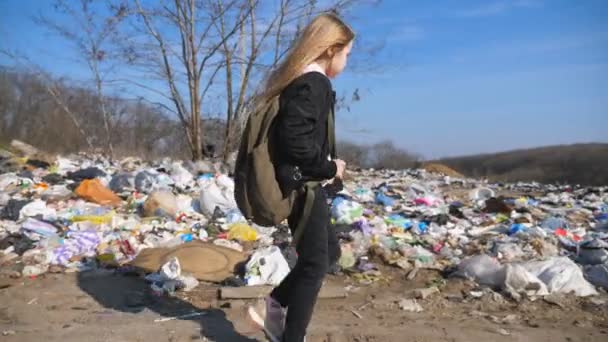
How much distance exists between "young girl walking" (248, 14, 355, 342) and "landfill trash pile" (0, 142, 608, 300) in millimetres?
1122

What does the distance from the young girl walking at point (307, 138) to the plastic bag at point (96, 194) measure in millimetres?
4139

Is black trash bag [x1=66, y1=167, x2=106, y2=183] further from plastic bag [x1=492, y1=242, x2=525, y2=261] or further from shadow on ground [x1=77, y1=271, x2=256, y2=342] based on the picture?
plastic bag [x1=492, y1=242, x2=525, y2=261]

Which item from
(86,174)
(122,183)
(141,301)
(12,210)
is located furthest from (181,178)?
(141,301)

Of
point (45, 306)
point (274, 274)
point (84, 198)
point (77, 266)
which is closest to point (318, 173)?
point (274, 274)

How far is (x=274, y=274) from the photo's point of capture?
312 centimetres

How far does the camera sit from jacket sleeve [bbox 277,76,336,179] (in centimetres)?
162

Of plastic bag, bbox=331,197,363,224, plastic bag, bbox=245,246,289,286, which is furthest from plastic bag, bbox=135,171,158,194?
plastic bag, bbox=245,246,289,286

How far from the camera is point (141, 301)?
2.78 meters

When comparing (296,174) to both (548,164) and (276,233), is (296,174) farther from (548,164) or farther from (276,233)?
(548,164)

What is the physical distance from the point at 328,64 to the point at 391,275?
1.97 metres

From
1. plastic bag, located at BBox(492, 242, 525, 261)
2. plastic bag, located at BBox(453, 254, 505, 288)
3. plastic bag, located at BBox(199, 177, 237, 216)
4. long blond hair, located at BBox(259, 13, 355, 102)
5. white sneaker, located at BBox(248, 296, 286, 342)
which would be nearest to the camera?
A: long blond hair, located at BBox(259, 13, 355, 102)

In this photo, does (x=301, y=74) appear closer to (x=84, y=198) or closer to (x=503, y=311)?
(x=503, y=311)

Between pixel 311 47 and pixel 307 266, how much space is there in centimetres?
78

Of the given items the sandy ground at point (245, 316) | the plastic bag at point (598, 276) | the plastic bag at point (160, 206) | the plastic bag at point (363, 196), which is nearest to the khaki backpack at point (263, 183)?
the sandy ground at point (245, 316)
